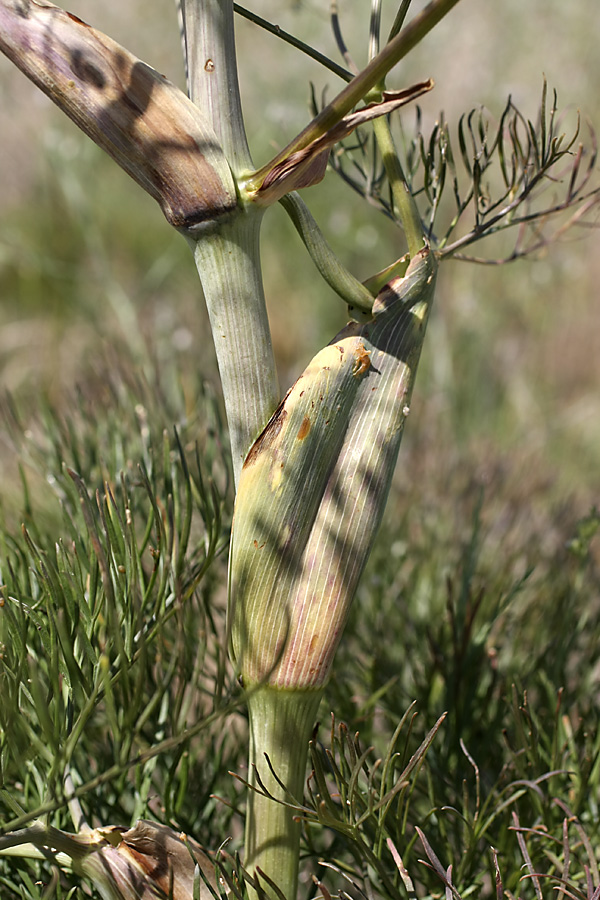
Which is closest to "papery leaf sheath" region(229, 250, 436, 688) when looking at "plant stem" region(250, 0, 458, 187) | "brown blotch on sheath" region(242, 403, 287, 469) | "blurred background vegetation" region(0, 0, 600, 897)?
"brown blotch on sheath" region(242, 403, 287, 469)

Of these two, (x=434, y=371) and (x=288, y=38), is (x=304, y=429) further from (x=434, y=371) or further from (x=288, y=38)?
(x=434, y=371)

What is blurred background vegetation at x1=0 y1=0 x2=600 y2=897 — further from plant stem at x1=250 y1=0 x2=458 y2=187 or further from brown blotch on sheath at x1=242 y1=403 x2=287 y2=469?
plant stem at x1=250 y1=0 x2=458 y2=187

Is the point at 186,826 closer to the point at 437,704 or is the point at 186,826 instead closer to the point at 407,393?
the point at 437,704

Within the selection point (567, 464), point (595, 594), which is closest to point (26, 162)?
point (567, 464)

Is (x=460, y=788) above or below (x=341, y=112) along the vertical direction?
below

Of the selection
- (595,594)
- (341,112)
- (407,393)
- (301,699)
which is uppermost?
(341,112)

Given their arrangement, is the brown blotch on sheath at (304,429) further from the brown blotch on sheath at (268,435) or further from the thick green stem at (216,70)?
the thick green stem at (216,70)
